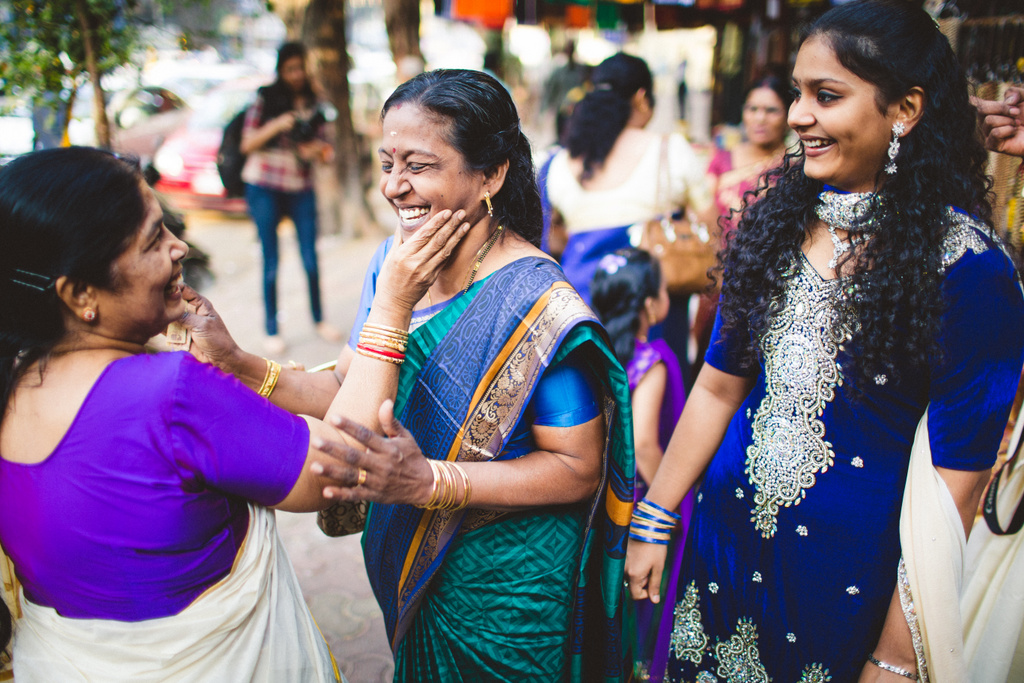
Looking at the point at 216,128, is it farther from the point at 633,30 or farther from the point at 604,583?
the point at 604,583

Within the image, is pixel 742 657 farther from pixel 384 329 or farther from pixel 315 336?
pixel 315 336

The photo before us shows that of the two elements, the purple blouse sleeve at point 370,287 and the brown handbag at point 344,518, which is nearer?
the purple blouse sleeve at point 370,287

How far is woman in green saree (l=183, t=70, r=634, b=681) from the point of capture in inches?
57.5

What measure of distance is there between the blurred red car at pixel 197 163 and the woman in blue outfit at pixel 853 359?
9001 mm

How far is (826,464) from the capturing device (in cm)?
151

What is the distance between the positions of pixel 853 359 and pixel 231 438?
1.25 metres

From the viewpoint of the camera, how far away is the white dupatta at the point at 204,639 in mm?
1240

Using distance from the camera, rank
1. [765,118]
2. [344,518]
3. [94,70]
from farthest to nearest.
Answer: [765,118] → [94,70] → [344,518]

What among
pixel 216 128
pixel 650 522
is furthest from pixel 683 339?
pixel 216 128

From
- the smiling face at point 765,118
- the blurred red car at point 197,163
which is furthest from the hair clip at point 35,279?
the blurred red car at point 197,163

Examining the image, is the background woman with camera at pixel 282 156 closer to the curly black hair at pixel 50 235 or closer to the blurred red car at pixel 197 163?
the curly black hair at pixel 50 235

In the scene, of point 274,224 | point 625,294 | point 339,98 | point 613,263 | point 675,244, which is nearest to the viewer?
point 625,294

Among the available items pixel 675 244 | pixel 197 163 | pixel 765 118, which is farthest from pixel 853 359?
pixel 197 163

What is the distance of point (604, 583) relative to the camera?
165 centimetres
